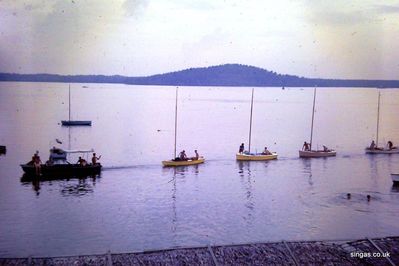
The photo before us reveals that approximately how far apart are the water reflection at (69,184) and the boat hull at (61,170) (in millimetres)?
197

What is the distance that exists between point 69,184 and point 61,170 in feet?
3.67

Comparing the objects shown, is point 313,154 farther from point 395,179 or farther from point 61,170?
point 61,170

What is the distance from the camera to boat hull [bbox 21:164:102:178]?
1595cm

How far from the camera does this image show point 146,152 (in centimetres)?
2339

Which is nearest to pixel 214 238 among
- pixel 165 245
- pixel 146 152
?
pixel 165 245

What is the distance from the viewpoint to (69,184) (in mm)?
15117

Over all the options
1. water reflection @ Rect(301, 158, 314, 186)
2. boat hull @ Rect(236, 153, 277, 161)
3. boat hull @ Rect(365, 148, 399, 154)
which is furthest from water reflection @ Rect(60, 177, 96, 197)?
boat hull @ Rect(365, 148, 399, 154)

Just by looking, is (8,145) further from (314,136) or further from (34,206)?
(314,136)

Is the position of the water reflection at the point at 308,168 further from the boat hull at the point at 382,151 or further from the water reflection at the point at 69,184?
the water reflection at the point at 69,184

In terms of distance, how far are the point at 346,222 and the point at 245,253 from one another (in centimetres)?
530

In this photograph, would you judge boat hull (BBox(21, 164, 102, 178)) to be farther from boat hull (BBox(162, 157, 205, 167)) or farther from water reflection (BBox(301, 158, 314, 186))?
water reflection (BBox(301, 158, 314, 186))

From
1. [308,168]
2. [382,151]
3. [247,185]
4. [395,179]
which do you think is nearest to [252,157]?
[308,168]

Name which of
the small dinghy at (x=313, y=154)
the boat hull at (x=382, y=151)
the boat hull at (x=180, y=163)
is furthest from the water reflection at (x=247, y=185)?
the boat hull at (x=382, y=151)

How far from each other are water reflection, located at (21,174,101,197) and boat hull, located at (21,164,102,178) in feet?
0.65
